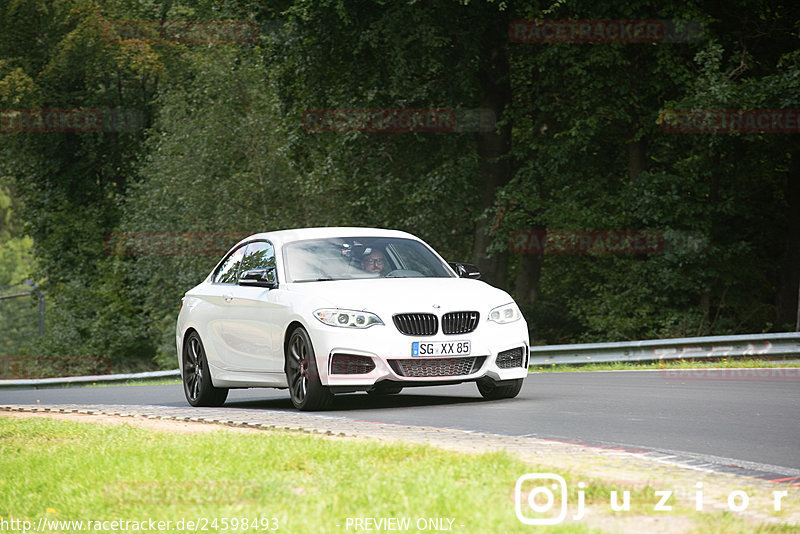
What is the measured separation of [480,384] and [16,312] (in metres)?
94.0

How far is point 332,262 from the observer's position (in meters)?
12.9

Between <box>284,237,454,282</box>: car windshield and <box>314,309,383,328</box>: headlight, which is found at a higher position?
<box>284,237,454,282</box>: car windshield

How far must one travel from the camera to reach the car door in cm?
1248

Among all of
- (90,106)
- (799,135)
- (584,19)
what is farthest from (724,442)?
(90,106)

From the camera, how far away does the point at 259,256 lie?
13508mm

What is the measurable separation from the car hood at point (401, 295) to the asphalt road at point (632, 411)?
3.12ft

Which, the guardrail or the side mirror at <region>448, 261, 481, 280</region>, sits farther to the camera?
the guardrail

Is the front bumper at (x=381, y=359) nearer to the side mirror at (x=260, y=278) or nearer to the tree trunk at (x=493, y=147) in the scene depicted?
the side mirror at (x=260, y=278)

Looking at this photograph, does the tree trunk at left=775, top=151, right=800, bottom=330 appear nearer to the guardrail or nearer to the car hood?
the guardrail

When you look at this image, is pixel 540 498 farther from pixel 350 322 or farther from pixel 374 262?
pixel 374 262

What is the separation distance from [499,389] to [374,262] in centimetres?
176

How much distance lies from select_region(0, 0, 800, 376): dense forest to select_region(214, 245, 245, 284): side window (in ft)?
45.8

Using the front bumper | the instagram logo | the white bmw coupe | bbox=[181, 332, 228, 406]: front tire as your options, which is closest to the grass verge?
the instagram logo

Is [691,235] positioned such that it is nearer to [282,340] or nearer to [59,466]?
[282,340]
